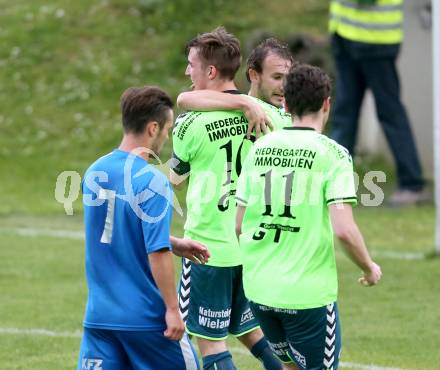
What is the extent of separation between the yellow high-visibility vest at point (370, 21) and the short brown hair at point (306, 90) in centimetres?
855

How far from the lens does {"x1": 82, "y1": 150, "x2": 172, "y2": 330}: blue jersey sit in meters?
5.56

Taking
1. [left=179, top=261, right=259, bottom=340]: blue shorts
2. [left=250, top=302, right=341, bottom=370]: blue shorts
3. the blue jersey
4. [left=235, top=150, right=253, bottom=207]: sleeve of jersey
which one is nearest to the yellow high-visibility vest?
[left=179, top=261, right=259, bottom=340]: blue shorts

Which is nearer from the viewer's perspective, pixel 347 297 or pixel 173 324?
pixel 173 324

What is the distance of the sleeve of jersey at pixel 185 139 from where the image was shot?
685 cm

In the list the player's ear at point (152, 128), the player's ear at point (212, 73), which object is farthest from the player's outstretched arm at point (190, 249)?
the player's ear at point (212, 73)

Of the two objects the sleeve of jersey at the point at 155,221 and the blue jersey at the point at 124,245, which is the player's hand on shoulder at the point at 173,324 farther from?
the sleeve of jersey at the point at 155,221

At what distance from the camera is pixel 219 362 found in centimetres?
702

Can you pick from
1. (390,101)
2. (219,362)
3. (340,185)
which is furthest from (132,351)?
(390,101)

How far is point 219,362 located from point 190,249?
3.80 feet

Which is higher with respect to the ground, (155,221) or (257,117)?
(257,117)

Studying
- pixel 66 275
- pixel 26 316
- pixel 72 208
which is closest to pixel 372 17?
pixel 72 208

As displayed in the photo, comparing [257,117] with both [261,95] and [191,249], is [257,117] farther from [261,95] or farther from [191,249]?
[191,249]

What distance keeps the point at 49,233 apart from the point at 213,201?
668 cm

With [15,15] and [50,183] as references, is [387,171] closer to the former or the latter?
[50,183]
